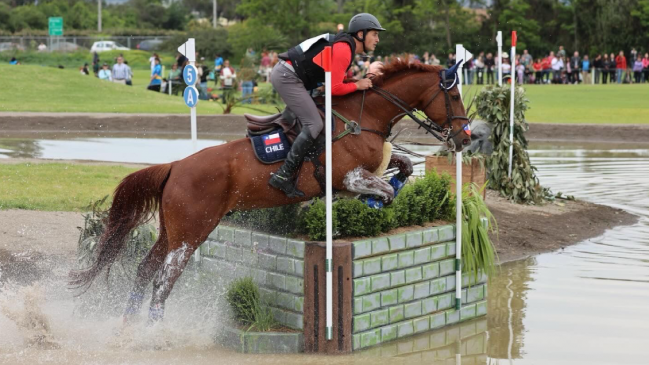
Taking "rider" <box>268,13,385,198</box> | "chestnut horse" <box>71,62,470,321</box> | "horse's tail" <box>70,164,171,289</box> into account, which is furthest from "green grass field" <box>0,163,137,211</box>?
"rider" <box>268,13,385,198</box>

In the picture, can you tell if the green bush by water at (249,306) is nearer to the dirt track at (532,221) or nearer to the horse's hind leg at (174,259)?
the horse's hind leg at (174,259)

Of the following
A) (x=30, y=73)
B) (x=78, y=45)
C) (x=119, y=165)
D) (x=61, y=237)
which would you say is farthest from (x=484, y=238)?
(x=78, y=45)

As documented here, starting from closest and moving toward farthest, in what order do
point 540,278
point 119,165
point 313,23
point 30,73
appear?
1. point 540,278
2. point 119,165
3. point 30,73
4. point 313,23

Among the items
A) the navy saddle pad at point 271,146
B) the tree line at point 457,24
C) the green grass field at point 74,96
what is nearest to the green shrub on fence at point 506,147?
the navy saddle pad at point 271,146

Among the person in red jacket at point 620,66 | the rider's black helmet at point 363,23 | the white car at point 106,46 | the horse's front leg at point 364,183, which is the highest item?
the white car at point 106,46

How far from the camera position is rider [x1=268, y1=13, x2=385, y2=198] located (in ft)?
20.9

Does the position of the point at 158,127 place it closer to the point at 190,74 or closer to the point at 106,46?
the point at 190,74

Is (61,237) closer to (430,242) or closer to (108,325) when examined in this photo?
(108,325)

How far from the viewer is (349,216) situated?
6.52m

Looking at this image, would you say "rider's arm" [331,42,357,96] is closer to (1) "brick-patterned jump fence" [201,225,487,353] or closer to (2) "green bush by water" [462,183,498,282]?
(1) "brick-patterned jump fence" [201,225,487,353]

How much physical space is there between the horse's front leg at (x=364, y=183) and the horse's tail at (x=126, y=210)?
136 cm

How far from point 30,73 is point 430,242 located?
1038 inches

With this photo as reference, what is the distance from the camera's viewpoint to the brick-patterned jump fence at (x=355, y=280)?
6340mm

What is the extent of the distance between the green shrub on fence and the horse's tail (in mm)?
6407
